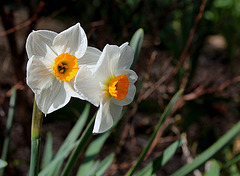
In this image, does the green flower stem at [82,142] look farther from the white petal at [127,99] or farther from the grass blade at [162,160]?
the grass blade at [162,160]

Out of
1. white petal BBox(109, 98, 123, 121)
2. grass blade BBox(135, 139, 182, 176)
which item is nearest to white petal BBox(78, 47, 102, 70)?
white petal BBox(109, 98, 123, 121)

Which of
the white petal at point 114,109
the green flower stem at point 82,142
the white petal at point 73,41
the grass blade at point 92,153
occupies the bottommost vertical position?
the grass blade at point 92,153

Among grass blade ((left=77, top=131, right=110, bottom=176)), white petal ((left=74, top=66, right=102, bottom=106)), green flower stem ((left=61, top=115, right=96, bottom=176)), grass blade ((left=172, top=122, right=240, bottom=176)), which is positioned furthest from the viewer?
grass blade ((left=77, top=131, right=110, bottom=176))

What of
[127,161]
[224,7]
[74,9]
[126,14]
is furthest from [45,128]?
[224,7]

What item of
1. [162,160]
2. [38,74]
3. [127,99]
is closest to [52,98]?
[38,74]

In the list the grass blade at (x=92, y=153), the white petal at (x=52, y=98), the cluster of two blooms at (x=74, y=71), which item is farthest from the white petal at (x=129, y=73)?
the grass blade at (x=92, y=153)

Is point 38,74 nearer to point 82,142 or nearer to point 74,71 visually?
point 74,71

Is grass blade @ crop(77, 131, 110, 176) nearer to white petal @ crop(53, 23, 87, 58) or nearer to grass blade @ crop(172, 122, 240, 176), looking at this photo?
grass blade @ crop(172, 122, 240, 176)
